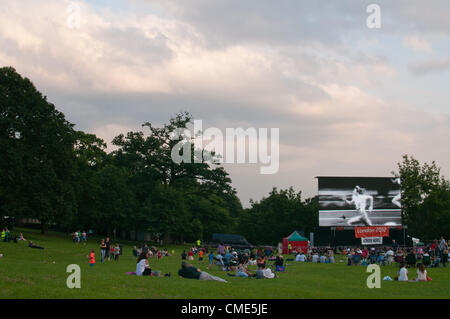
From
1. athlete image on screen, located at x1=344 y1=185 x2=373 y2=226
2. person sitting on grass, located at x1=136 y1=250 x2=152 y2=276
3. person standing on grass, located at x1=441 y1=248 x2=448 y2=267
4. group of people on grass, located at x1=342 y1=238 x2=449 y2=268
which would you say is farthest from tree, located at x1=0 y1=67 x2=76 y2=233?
person standing on grass, located at x1=441 y1=248 x2=448 y2=267

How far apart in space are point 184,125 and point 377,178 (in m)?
28.3

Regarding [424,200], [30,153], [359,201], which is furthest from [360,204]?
[30,153]

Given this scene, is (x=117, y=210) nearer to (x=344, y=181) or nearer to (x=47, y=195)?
(x=47, y=195)

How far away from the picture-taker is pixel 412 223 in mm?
65875

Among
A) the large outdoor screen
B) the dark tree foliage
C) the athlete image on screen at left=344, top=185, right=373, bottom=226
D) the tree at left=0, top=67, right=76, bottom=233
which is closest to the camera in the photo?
the tree at left=0, top=67, right=76, bottom=233

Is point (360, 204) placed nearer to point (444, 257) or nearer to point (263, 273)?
point (444, 257)

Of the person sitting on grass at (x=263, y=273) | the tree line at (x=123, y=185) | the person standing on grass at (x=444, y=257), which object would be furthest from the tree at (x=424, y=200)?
the person sitting on grass at (x=263, y=273)

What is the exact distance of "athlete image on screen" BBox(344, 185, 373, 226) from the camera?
169ft

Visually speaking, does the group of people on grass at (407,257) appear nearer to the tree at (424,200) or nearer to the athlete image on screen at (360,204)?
the athlete image on screen at (360,204)

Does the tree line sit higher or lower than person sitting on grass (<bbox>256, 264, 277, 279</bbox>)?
higher

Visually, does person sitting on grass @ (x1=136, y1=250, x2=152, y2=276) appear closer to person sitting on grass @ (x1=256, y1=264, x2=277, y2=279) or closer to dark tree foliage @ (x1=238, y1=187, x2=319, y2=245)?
person sitting on grass @ (x1=256, y1=264, x2=277, y2=279)

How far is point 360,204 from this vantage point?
51.9 meters
